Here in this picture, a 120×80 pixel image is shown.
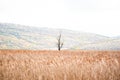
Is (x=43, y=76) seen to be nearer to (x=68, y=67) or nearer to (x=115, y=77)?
(x=68, y=67)

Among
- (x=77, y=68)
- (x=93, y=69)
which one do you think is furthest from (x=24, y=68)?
(x=93, y=69)

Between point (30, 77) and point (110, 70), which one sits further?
point (110, 70)

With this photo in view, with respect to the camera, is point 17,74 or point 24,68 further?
point 24,68

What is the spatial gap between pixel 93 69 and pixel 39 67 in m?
1.27

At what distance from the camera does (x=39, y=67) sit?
5.55m

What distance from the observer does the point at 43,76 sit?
15.6 feet

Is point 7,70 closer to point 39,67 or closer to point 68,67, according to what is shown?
point 39,67

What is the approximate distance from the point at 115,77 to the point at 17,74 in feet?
6.64

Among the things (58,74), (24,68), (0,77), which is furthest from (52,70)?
(0,77)

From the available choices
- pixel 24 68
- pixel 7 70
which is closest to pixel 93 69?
pixel 24 68

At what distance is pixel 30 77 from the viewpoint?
185 inches

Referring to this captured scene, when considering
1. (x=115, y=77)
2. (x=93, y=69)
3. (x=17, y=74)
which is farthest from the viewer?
(x=93, y=69)

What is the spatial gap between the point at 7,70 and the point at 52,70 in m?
1.02

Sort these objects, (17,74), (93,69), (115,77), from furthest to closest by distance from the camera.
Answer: (93,69) < (17,74) < (115,77)
